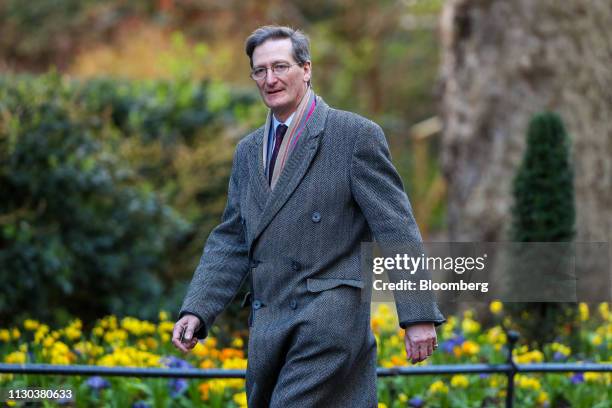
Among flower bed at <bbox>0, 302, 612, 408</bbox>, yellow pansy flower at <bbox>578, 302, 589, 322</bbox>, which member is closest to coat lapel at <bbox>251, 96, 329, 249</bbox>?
flower bed at <bbox>0, 302, 612, 408</bbox>

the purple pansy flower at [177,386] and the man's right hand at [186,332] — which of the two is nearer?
the man's right hand at [186,332]

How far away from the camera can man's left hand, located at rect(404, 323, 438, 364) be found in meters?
3.05

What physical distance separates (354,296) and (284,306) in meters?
0.23

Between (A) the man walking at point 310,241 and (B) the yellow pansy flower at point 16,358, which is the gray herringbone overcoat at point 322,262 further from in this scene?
(B) the yellow pansy flower at point 16,358

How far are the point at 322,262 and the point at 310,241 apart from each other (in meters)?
0.08

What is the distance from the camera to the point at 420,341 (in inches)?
120

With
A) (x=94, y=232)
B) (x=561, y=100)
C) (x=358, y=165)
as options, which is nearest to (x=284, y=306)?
(x=358, y=165)

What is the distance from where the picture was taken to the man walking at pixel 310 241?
310 centimetres

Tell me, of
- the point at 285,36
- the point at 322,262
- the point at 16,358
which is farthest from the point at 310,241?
the point at 16,358

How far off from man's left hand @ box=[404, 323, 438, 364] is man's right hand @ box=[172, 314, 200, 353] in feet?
2.40

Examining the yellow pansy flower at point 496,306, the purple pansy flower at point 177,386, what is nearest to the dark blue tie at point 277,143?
the purple pansy flower at point 177,386

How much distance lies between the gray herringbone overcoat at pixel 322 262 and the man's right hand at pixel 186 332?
4 centimetres

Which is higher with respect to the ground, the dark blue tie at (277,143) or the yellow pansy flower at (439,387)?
the dark blue tie at (277,143)

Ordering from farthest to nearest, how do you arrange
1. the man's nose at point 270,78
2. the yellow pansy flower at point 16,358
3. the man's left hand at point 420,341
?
the yellow pansy flower at point 16,358
the man's nose at point 270,78
the man's left hand at point 420,341
